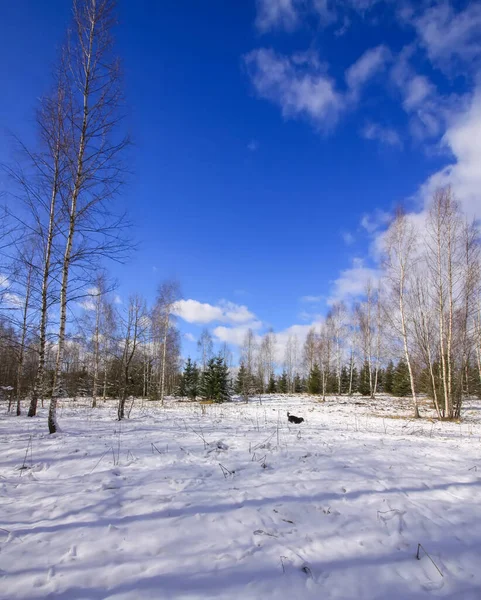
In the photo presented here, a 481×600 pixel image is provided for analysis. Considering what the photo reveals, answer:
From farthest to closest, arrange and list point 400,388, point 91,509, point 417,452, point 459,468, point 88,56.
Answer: point 400,388, point 88,56, point 417,452, point 459,468, point 91,509

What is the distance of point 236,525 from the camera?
3.47 m

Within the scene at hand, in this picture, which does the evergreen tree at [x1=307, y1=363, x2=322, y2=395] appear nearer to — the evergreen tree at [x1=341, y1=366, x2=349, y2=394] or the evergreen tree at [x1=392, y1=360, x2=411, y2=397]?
the evergreen tree at [x1=341, y1=366, x2=349, y2=394]

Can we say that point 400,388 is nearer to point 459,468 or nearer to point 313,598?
point 459,468

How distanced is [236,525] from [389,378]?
40615mm

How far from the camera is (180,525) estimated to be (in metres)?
3.41

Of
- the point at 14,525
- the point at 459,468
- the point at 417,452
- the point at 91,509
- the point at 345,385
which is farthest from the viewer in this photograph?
the point at 345,385

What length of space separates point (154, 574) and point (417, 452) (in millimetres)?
6088

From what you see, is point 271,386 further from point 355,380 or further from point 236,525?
point 236,525

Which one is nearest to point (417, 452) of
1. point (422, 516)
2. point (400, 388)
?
point (422, 516)

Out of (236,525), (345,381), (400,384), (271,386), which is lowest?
(271,386)

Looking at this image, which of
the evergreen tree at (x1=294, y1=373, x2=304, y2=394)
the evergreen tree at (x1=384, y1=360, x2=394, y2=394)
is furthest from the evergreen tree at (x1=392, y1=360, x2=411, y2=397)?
the evergreen tree at (x1=294, y1=373, x2=304, y2=394)

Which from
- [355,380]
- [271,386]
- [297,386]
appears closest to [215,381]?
[271,386]

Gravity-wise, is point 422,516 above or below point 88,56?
below

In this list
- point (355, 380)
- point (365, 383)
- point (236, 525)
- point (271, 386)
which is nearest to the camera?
point (236, 525)
